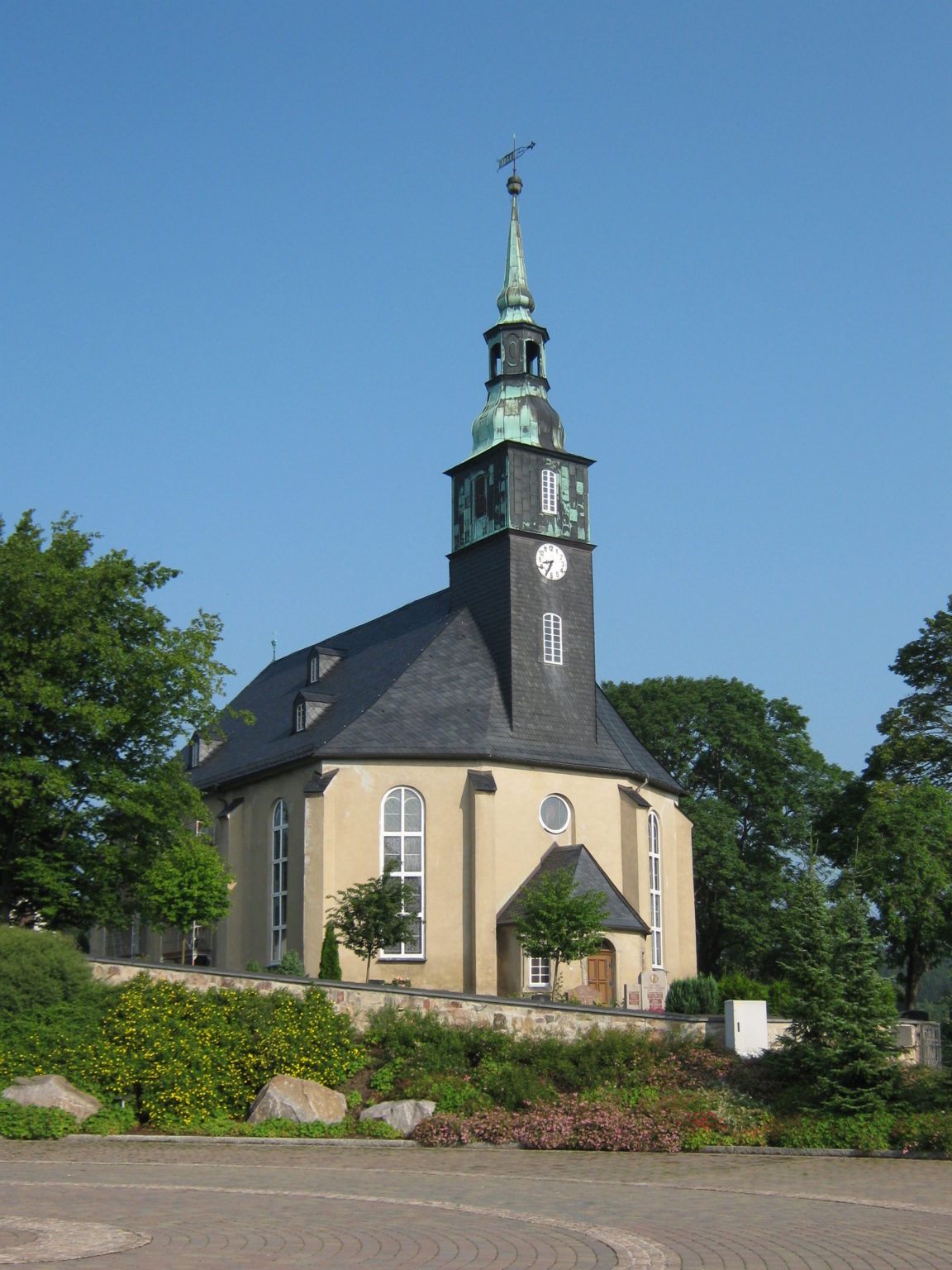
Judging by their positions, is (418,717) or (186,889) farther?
(418,717)

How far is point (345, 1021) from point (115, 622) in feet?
40.4

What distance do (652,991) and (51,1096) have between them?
21373mm

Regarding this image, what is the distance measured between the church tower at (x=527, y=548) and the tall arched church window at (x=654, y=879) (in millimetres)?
3751

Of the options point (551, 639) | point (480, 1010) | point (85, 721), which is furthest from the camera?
point (551, 639)

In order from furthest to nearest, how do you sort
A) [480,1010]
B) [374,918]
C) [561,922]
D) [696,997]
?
[696,997] → [374,918] → [561,922] → [480,1010]

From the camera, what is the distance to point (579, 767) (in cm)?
3947

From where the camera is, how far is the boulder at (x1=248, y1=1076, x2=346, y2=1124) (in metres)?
20.2

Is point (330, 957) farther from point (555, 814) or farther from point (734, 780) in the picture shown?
point (734, 780)

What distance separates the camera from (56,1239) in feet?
33.8

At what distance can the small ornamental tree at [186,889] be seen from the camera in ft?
109

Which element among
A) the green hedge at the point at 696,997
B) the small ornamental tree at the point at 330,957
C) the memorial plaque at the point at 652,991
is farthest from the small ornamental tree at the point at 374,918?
the green hedge at the point at 696,997

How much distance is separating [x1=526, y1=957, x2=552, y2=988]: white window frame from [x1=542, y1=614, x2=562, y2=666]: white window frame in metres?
9.02

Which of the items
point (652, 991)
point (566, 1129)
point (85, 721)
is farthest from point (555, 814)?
point (566, 1129)

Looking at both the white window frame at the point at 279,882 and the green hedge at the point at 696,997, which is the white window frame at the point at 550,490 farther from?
the green hedge at the point at 696,997
